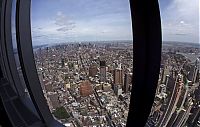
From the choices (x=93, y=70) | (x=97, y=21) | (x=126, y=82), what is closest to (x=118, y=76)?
(x=126, y=82)

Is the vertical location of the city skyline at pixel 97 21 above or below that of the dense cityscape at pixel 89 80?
above

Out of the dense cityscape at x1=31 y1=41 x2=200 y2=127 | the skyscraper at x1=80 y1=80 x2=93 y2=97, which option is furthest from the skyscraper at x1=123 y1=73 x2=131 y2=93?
the skyscraper at x1=80 y1=80 x2=93 y2=97

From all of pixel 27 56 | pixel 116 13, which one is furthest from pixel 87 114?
pixel 27 56

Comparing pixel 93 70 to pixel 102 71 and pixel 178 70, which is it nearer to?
pixel 102 71

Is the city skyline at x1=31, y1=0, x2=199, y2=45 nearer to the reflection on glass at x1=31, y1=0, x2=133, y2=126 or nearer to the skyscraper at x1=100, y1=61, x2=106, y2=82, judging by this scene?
the reflection on glass at x1=31, y1=0, x2=133, y2=126

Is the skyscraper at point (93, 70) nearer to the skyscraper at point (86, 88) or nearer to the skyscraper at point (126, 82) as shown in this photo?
the skyscraper at point (86, 88)

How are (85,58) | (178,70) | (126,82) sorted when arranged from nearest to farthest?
(178,70), (126,82), (85,58)

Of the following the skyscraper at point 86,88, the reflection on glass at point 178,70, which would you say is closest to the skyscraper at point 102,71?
the skyscraper at point 86,88

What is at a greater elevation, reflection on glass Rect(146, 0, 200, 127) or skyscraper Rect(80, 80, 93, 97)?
reflection on glass Rect(146, 0, 200, 127)
